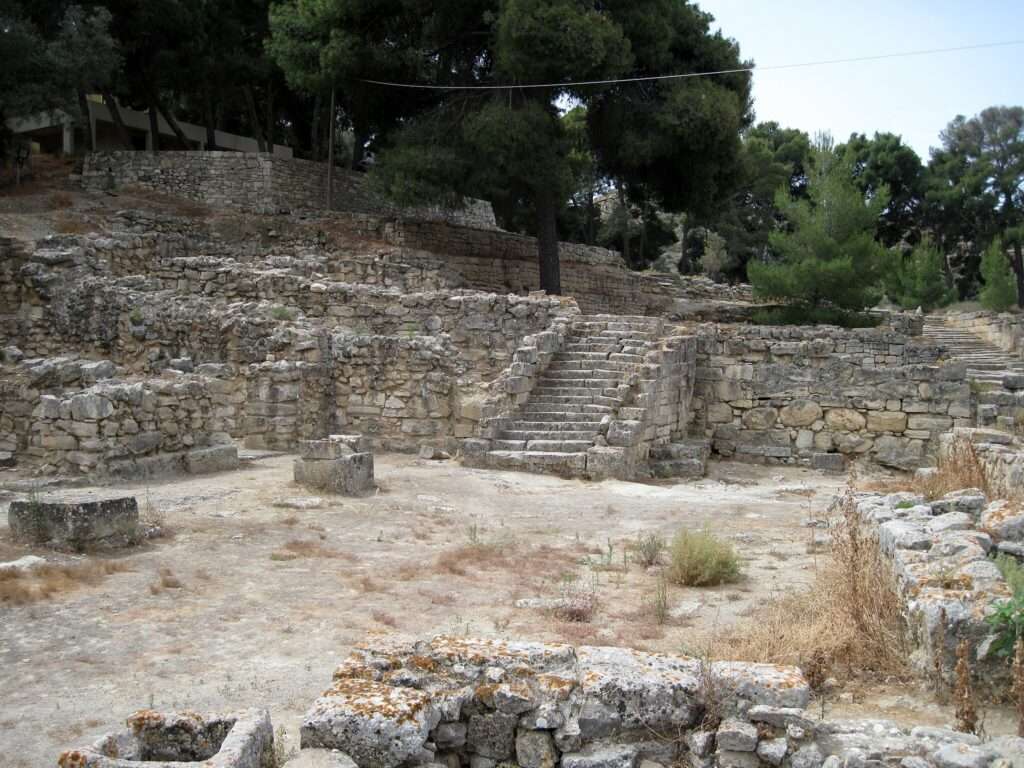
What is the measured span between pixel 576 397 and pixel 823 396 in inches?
158

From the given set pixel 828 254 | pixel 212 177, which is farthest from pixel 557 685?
pixel 212 177

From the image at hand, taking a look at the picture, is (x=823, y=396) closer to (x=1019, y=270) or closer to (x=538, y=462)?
(x=538, y=462)

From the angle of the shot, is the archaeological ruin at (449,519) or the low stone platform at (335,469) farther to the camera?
the low stone platform at (335,469)

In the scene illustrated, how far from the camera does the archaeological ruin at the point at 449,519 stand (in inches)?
173

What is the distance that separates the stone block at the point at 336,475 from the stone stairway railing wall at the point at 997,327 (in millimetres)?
21439

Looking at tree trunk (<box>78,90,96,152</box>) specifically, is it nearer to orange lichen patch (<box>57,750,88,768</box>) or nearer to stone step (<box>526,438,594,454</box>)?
stone step (<box>526,438,594,454</box>)

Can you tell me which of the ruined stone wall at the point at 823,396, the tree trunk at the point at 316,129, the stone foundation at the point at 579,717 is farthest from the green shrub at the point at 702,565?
the tree trunk at the point at 316,129

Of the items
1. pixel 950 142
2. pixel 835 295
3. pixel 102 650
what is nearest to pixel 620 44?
pixel 835 295

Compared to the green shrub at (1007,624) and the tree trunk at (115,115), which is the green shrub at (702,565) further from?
the tree trunk at (115,115)

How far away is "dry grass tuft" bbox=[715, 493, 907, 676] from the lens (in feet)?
17.2

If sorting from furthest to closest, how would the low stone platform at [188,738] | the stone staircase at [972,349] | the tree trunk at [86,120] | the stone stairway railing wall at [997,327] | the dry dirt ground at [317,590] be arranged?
the tree trunk at [86,120] → the stone stairway railing wall at [997,327] → the stone staircase at [972,349] → the dry dirt ground at [317,590] → the low stone platform at [188,738]

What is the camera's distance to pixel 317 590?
712 cm

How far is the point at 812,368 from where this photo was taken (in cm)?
1537

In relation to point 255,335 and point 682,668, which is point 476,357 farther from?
point 682,668
